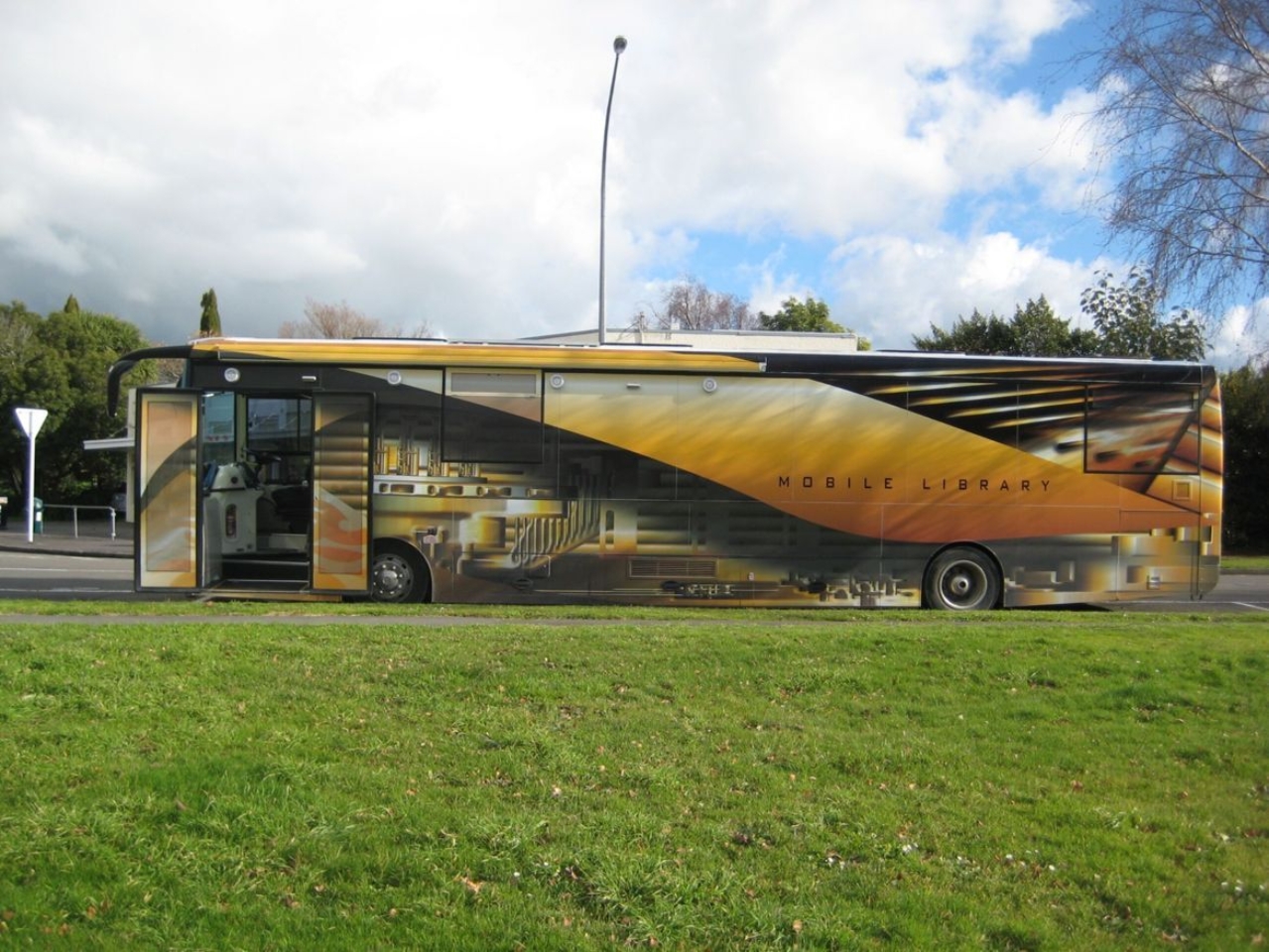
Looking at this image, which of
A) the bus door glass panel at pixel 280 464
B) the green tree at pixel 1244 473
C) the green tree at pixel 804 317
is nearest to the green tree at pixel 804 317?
the green tree at pixel 804 317

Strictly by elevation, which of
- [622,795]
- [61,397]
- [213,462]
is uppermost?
[61,397]

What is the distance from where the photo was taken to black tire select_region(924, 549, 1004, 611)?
1230cm

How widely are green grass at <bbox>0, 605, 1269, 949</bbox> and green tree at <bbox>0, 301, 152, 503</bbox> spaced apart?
113ft

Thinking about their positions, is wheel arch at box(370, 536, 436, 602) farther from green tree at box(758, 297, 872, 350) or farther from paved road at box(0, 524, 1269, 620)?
green tree at box(758, 297, 872, 350)

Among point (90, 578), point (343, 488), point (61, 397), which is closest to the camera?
point (343, 488)

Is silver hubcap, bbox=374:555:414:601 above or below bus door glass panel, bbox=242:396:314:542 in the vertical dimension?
below

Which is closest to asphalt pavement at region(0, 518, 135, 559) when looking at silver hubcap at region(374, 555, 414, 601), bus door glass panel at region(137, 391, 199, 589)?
bus door glass panel at region(137, 391, 199, 589)

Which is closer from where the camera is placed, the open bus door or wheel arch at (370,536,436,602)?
the open bus door

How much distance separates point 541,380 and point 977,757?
785 centimetres

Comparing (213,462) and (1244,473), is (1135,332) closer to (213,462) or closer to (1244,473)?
(1244,473)

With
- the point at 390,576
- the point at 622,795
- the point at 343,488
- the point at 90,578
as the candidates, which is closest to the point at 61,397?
the point at 90,578

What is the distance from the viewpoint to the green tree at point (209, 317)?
52.7 m

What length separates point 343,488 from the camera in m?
11.9

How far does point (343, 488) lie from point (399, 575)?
1328 mm
